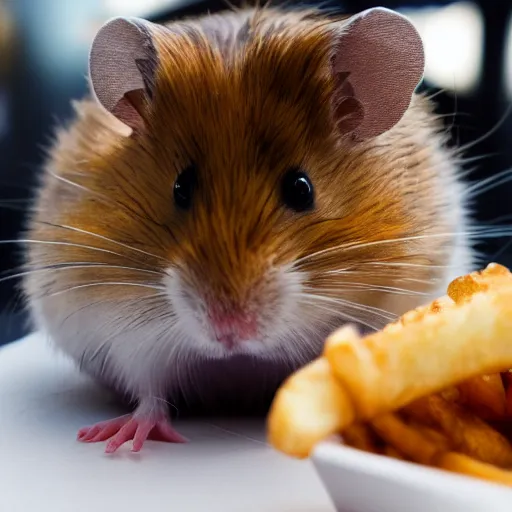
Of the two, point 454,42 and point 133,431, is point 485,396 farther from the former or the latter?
point 454,42

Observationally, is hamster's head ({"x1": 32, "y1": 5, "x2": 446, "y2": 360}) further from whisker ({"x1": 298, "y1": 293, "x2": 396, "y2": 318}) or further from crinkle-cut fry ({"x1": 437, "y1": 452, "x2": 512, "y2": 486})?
crinkle-cut fry ({"x1": 437, "y1": 452, "x2": 512, "y2": 486})

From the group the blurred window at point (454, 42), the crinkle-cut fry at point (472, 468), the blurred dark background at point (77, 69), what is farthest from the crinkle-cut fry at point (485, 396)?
the blurred window at point (454, 42)

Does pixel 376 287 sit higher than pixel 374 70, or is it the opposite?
pixel 374 70

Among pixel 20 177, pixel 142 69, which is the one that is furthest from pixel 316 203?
pixel 20 177

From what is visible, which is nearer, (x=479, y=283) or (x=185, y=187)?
(x=479, y=283)

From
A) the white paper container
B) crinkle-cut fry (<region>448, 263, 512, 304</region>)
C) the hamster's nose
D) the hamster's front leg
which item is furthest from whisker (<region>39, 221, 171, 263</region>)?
the white paper container

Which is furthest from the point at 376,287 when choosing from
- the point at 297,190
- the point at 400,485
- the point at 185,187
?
the point at 400,485

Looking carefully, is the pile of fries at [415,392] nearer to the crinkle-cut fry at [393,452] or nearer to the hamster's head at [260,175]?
the crinkle-cut fry at [393,452]
